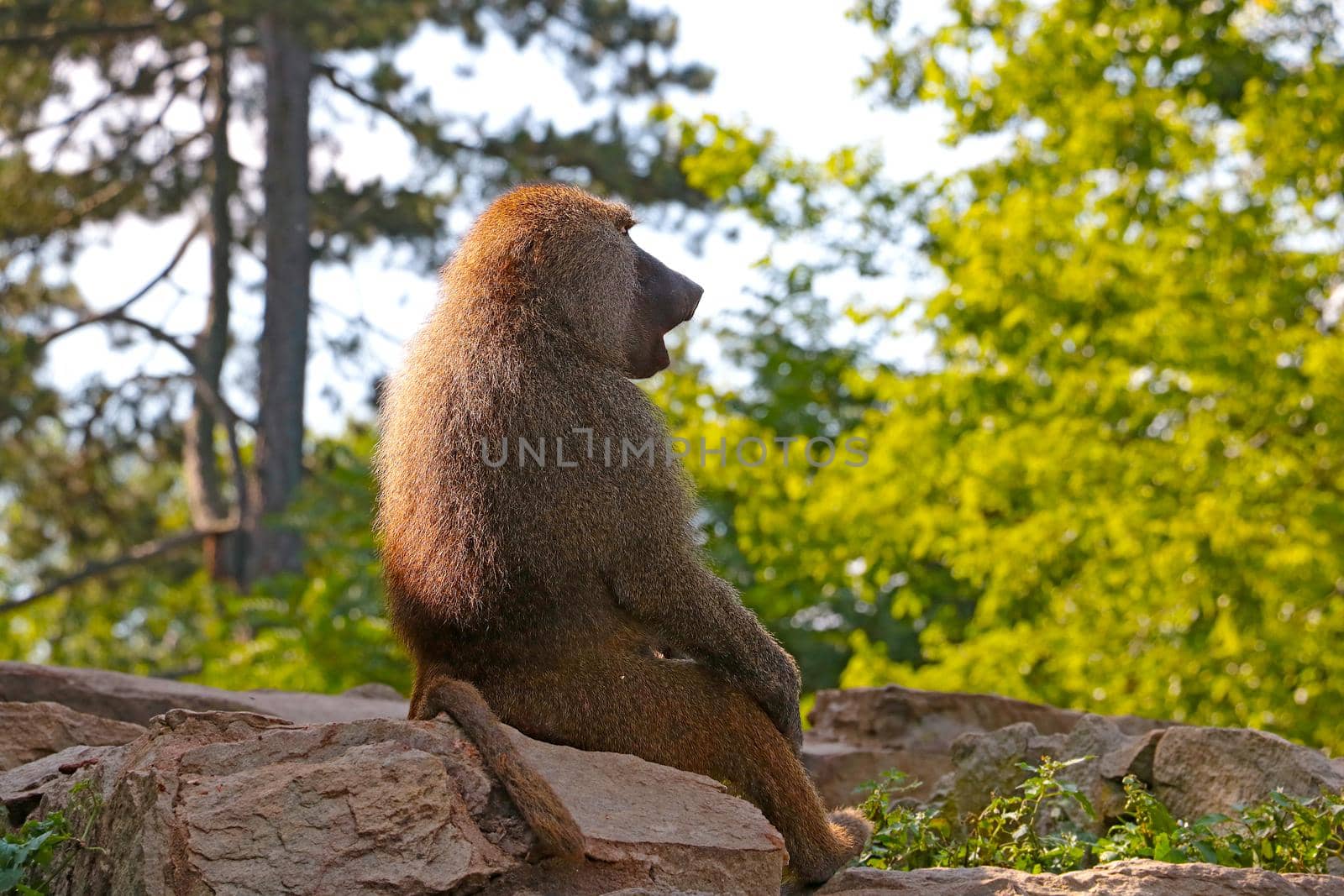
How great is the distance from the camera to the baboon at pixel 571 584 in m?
3.32

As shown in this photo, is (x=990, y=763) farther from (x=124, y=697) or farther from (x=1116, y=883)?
(x=124, y=697)

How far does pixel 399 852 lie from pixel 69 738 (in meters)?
1.80

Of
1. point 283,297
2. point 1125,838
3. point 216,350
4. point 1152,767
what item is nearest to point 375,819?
point 1125,838

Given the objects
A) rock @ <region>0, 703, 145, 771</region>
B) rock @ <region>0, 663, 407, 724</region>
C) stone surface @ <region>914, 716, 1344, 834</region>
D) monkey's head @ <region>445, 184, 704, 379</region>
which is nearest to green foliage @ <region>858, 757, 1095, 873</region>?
stone surface @ <region>914, 716, 1344, 834</region>

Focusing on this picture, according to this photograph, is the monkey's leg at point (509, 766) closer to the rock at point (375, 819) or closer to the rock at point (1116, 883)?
the rock at point (375, 819)

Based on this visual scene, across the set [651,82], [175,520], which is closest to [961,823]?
[651,82]

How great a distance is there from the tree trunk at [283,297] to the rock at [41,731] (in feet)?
30.6

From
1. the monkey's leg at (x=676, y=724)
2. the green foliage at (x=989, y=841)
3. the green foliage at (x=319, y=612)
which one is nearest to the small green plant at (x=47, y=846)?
the monkey's leg at (x=676, y=724)

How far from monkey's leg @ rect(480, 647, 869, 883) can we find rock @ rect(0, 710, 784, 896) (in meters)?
0.11

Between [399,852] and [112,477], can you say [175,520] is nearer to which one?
[112,477]

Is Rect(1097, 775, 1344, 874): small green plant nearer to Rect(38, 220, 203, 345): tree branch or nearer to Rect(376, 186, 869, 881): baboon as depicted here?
Rect(376, 186, 869, 881): baboon

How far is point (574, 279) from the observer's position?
12.3ft

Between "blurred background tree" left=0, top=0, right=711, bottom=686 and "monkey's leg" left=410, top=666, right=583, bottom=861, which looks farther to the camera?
"blurred background tree" left=0, top=0, right=711, bottom=686

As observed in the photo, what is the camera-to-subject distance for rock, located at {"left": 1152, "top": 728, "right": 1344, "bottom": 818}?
418cm
